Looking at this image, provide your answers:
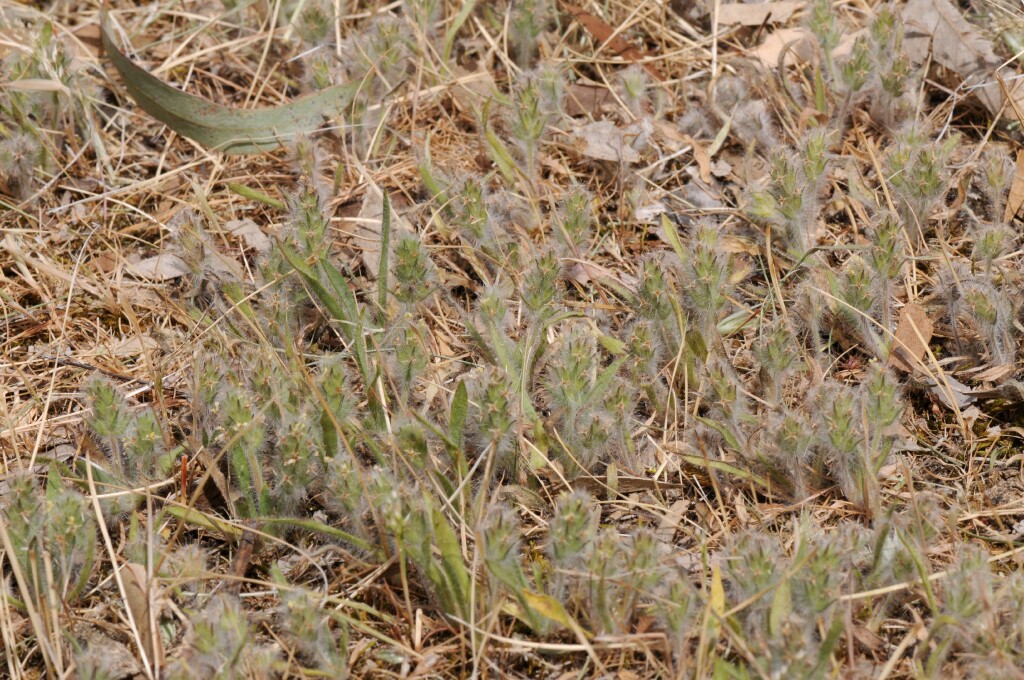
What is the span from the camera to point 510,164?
10.6ft

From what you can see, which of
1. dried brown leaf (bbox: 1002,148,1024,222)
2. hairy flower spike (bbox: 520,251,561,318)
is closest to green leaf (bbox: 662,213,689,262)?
hairy flower spike (bbox: 520,251,561,318)

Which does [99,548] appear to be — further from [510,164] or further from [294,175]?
[510,164]

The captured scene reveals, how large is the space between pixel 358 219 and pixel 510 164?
506 millimetres

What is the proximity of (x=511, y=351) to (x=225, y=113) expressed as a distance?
1385 millimetres

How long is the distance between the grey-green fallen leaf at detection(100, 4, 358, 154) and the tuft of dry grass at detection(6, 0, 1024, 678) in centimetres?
6

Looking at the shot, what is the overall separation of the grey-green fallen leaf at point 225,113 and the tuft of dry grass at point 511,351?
6cm

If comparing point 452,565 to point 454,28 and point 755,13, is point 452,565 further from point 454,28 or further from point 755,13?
point 755,13

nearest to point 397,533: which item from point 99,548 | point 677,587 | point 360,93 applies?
point 677,587

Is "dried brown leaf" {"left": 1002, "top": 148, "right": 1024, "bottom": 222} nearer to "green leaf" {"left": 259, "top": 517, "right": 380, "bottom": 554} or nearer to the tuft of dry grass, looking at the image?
→ the tuft of dry grass

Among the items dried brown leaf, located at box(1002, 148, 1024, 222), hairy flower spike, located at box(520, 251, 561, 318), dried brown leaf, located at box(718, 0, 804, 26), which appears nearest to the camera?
hairy flower spike, located at box(520, 251, 561, 318)

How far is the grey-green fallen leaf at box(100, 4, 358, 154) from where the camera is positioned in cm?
338

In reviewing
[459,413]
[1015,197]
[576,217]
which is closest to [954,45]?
[1015,197]

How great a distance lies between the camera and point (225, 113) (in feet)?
11.2

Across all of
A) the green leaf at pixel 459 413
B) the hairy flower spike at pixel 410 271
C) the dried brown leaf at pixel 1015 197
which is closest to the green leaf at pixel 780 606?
the green leaf at pixel 459 413
